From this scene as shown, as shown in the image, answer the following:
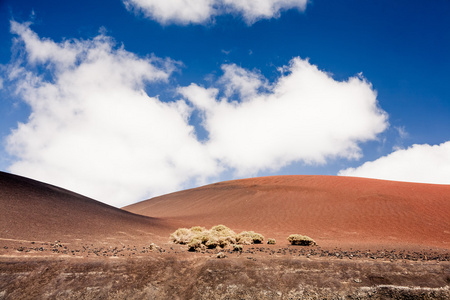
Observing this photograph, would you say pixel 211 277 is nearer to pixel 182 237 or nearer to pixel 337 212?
pixel 182 237

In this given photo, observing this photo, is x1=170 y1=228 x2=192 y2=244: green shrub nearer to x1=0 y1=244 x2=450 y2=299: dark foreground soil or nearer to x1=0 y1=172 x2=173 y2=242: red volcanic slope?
A: x1=0 y1=172 x2=173 y2=242: red volcanic slope

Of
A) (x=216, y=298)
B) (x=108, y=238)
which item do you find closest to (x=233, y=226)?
(x=108, y=238)

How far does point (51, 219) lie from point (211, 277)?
1281 centimetres

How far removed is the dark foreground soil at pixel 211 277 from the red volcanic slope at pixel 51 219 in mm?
4387

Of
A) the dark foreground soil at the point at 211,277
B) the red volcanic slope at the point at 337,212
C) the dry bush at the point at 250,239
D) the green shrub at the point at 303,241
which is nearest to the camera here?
the dark foreground soil at the point at 211,277

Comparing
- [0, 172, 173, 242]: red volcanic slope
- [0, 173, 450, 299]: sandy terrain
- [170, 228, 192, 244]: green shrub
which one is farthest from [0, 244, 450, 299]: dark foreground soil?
[170, 228, 192, 244]: green shrub

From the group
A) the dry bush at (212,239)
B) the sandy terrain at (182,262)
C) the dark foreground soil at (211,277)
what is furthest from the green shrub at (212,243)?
the dark foreground soil at (211,277)

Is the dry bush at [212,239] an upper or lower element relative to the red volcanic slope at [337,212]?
lower

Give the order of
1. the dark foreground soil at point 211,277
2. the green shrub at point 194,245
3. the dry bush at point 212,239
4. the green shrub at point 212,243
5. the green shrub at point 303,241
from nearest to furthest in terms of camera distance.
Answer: the dark foreground soil at point 211,277 < the green shrub at point 194,245 < the dry bush at point 212,239 < the green shrub at point 212,243 < the green shrub at point 303,241

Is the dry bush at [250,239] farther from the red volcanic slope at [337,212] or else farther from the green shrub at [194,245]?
the green shrub at [194,245]

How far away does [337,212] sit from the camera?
2720 cm

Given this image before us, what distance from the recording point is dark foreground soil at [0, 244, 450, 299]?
7672 mm

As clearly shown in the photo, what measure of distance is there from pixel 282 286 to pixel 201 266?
269cm

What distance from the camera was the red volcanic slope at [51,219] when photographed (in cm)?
Answer: 1381
